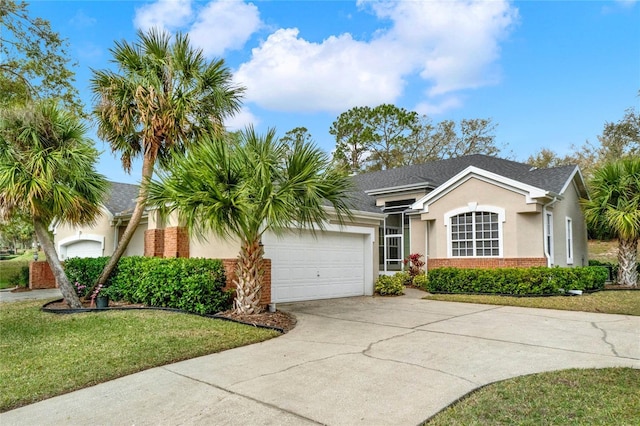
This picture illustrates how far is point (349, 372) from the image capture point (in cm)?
559

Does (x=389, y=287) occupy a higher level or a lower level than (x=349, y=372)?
higher

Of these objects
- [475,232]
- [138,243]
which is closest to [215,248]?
[138,243]

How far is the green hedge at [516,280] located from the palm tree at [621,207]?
5.11 feet

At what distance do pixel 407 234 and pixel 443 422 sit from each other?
50.1ft

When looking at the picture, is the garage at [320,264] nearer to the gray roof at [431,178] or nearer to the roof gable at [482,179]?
the gray roof at [431,178]

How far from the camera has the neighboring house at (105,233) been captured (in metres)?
16.6

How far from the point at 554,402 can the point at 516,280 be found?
993 cm

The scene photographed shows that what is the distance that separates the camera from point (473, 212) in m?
15.9

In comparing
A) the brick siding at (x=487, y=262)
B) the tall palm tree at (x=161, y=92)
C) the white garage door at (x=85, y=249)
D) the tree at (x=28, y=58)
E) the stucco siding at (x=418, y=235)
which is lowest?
the brick siding at (x=487, y=262)

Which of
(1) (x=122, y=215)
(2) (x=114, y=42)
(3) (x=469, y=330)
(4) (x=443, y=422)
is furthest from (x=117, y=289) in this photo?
(4) (x=443, y=422)

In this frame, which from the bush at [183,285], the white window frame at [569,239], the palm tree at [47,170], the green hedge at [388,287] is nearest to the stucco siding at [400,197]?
the green hedge at [388,287]

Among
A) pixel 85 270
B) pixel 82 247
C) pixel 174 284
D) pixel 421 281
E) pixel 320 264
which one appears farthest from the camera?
pixel 82 247

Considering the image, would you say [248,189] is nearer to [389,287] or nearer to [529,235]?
[389,287]

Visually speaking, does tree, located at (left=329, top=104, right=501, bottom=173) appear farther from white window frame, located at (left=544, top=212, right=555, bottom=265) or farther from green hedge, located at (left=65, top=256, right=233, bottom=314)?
green hedge, located at (left=65, top=256, right=233, bottom=314)
